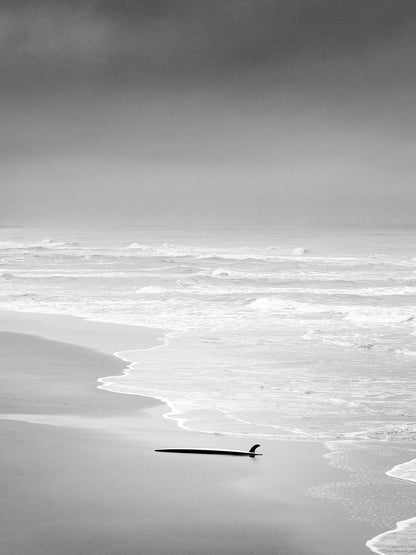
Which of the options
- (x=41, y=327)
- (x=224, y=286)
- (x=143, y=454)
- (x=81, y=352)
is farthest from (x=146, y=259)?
(x=143, y=454)

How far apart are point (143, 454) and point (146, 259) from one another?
45.1 meters

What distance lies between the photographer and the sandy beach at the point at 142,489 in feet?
Answer: 16.4

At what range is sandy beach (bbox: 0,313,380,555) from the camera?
4.99 m

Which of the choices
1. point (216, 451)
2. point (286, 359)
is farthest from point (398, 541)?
point (286, 359)

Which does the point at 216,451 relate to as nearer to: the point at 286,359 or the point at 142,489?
the point at 142,489

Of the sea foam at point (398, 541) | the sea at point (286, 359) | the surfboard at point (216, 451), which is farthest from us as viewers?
the sea at point (286, 359)

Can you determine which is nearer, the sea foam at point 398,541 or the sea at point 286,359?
the sea foam at point 398,541

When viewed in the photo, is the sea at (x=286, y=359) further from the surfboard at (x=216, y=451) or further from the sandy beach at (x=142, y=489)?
the surfboard at (x=216, y=451)

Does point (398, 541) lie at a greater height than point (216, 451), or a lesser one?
lesser

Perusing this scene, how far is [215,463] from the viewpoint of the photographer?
22.5 feet

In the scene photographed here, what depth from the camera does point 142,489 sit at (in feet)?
19.8

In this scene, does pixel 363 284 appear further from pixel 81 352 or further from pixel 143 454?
pixel 143 454

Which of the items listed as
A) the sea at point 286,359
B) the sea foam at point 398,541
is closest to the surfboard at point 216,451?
the sea at point 286,359

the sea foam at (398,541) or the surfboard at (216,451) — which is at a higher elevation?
the surfboard at (216,451)
